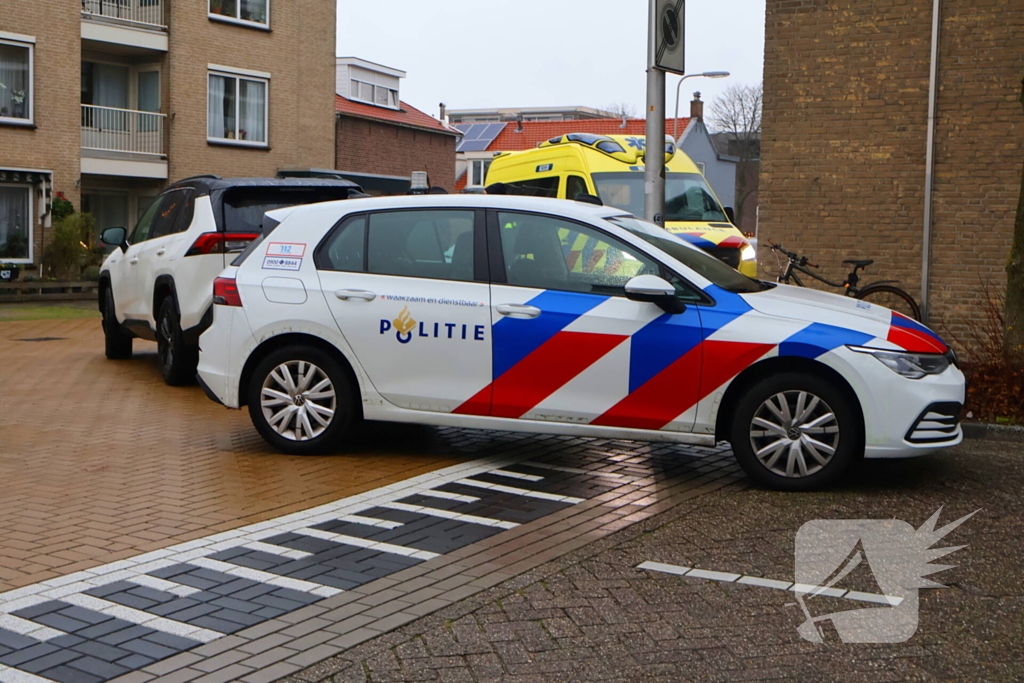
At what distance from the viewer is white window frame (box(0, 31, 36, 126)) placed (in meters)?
26.9

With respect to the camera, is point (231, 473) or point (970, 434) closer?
point (231, 473)

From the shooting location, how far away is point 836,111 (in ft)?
46.3

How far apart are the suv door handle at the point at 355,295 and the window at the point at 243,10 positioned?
26.0 m

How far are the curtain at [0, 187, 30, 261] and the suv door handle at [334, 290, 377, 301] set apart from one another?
22.4 meters

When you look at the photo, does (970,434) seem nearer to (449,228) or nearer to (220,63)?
(449,228)

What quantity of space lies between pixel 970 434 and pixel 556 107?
89.3m

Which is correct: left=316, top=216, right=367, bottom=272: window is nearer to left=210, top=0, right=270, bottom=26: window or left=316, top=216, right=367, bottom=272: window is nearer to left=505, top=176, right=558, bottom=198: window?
left=505, top=176, right=558, bottom=198: window

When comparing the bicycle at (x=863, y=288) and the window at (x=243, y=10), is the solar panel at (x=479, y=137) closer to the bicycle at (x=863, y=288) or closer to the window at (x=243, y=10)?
the window at (x=243, y=10)

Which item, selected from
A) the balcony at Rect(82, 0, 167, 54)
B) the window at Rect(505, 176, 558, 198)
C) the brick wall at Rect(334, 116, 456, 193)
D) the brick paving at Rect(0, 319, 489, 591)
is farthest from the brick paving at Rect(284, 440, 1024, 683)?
the brick wall at Rect(334, 116, 456, 193)

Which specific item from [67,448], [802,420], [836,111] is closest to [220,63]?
[836,111]

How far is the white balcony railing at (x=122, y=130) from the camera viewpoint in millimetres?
30078

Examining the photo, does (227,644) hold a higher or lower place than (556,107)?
lower

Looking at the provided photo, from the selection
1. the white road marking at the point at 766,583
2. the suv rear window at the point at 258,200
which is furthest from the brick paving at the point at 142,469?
the white road marking at the point at 766,583

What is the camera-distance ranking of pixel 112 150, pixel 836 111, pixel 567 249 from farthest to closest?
1. pixel 112 150
2. pixel 836 111
3. pixel 567 249
